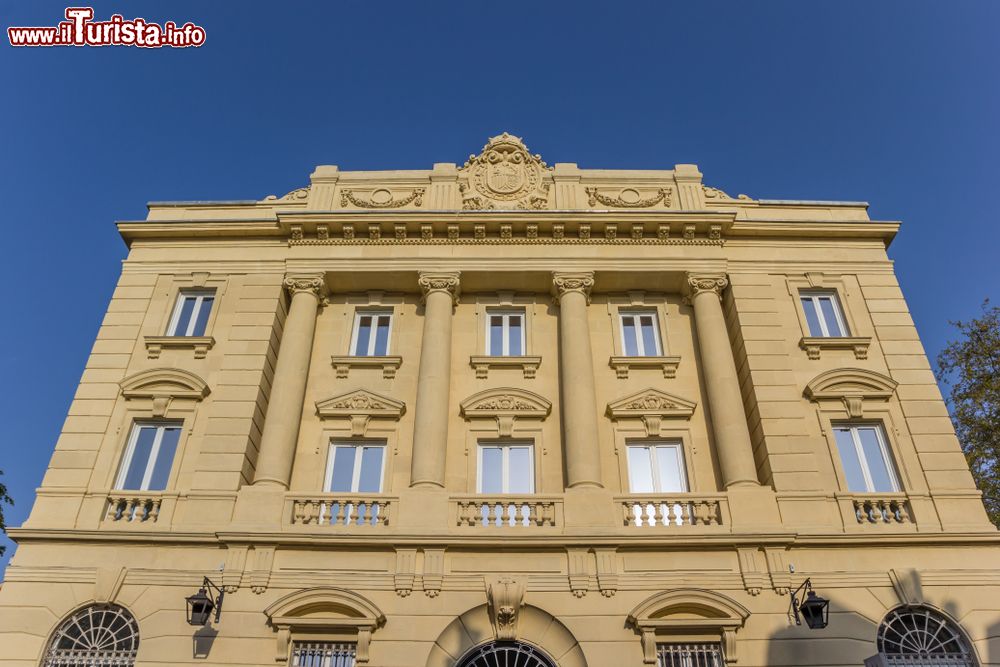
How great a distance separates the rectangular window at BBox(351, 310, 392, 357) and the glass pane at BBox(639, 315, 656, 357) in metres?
7.14

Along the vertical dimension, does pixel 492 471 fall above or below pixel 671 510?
above

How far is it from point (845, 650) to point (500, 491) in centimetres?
767

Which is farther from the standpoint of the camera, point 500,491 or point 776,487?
point 500,491

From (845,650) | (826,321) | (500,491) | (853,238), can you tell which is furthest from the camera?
(853,238)

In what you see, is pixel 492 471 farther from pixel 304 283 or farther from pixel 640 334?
pixel 304 283

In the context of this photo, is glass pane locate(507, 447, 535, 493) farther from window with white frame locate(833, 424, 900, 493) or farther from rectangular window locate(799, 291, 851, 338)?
rectangular window locate(799, 291, 851, 338)

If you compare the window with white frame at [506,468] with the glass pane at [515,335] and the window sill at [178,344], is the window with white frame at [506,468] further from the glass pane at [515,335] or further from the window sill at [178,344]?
the window sill at [178,344]

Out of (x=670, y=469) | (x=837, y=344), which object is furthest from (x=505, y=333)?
(x=837, y=344)

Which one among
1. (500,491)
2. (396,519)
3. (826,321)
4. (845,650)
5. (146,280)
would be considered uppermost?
(146,280)

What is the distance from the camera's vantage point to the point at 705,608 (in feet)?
44.1

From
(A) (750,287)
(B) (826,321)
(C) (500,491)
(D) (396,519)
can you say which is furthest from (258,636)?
(B) (826,321)

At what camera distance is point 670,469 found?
16.6 meters

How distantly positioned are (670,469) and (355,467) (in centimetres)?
765

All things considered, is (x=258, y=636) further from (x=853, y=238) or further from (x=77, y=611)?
(x=853, y=238)
